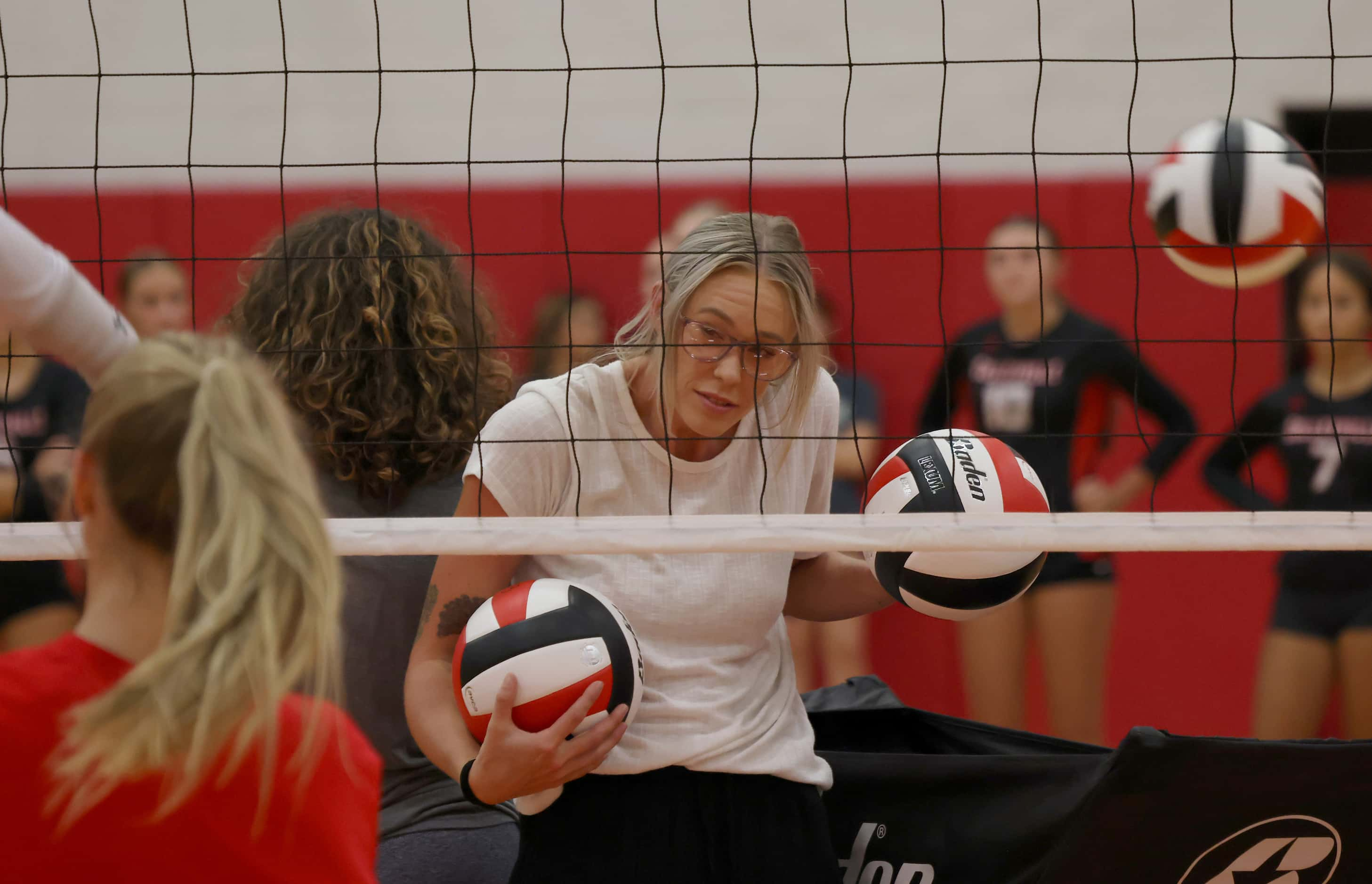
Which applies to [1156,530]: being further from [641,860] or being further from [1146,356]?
[1146,356]

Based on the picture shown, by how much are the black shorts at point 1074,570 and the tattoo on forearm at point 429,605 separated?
2.70 m

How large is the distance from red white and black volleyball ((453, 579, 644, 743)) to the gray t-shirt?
286 mm

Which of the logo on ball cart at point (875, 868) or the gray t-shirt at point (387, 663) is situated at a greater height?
the gray t-shirt at point (387, 663)

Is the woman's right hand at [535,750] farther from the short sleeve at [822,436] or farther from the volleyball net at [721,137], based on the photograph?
the volleyball net at [721,137]

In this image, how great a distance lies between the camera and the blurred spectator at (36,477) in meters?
4.09

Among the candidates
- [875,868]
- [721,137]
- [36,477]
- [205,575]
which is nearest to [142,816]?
[205,575]

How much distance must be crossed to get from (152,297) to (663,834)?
3.29 meters

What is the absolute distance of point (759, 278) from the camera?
6.93 ft

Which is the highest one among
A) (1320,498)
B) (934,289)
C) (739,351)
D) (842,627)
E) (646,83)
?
(646,83)

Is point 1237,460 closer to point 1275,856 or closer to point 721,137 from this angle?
point 1275,856

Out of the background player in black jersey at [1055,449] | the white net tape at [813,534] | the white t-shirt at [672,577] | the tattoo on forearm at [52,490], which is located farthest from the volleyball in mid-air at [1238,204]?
the tattoo on forearm at [52,490]

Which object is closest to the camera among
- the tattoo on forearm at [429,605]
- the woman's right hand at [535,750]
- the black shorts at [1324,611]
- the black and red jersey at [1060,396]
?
the woman's right hand at [535,750]

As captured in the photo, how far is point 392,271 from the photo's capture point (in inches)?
91.1

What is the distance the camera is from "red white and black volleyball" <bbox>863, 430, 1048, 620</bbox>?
6.73ft
